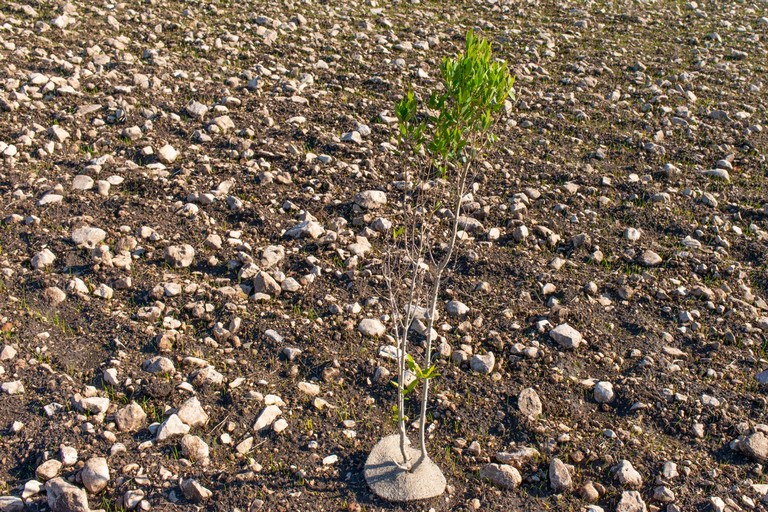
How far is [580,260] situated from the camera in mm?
9039

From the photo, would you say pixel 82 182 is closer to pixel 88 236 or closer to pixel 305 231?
pixel 88 236

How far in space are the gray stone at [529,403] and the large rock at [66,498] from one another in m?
3.60

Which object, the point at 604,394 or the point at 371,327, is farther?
the point at 371,327

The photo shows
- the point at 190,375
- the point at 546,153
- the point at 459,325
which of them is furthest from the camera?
the point at 546,153

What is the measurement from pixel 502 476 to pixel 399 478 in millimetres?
817

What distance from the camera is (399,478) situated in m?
5.93

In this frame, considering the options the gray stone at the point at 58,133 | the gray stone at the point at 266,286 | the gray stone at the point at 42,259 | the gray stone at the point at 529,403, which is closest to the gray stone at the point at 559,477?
the gray stone at the point at 529,403

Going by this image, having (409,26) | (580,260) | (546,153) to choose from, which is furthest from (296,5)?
(580,260)

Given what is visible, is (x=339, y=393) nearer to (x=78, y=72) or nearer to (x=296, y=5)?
(x=78, y=72)

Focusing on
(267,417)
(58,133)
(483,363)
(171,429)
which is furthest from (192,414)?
(58,133)

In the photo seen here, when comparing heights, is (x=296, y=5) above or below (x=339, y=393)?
above

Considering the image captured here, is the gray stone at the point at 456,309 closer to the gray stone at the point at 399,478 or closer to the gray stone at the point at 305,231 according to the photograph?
the gray stone at the point at 305,231

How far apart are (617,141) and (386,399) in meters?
6.88

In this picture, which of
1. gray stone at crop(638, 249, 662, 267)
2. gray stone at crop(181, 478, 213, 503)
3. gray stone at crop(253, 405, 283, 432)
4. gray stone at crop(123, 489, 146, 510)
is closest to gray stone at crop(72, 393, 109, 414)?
gray stone at crop(123, 489, 146, 510)
